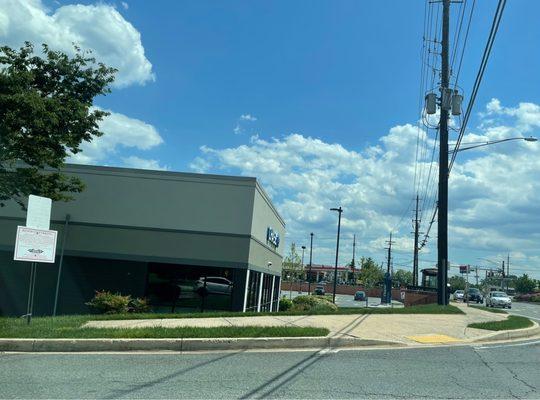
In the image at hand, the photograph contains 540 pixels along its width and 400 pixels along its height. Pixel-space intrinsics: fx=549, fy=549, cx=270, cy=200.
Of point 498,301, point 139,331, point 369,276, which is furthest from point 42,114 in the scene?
point 369,276

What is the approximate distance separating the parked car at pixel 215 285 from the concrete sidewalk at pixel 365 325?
5.01 metres

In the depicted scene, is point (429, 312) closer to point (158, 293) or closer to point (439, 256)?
point (439, 256)

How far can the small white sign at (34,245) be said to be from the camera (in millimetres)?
11602

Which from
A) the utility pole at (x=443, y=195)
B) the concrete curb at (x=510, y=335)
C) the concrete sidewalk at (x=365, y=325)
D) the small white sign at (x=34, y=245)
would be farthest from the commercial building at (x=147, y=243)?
the concrete curb at (x=510, y=335)

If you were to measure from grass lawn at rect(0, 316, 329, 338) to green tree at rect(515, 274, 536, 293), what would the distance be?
117 m

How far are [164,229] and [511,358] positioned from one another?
41.9 ft

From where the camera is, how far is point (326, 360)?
938cm

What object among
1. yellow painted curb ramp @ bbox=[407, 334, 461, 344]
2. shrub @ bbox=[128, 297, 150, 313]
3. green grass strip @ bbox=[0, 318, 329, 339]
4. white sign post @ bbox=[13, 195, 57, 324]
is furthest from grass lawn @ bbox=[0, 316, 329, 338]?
shrub @ bbox=[128, 297, 150, 313]

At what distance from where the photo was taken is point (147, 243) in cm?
1977

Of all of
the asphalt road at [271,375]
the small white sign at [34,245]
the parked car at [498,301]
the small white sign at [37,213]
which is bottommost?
the asphalt road at [271,375]

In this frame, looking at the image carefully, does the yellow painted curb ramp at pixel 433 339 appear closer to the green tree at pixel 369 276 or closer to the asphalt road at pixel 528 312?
the asphalt road at pixel 528 312

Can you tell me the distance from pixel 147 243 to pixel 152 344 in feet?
33.3

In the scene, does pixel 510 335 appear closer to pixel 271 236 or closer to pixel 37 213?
pixel 37 213

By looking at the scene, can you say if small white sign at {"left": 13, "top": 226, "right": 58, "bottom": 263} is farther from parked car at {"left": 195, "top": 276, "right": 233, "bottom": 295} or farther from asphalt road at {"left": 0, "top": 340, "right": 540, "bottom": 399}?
parked car at {"left": 195, "top": 276, "right": 233, "bottom": 295}
